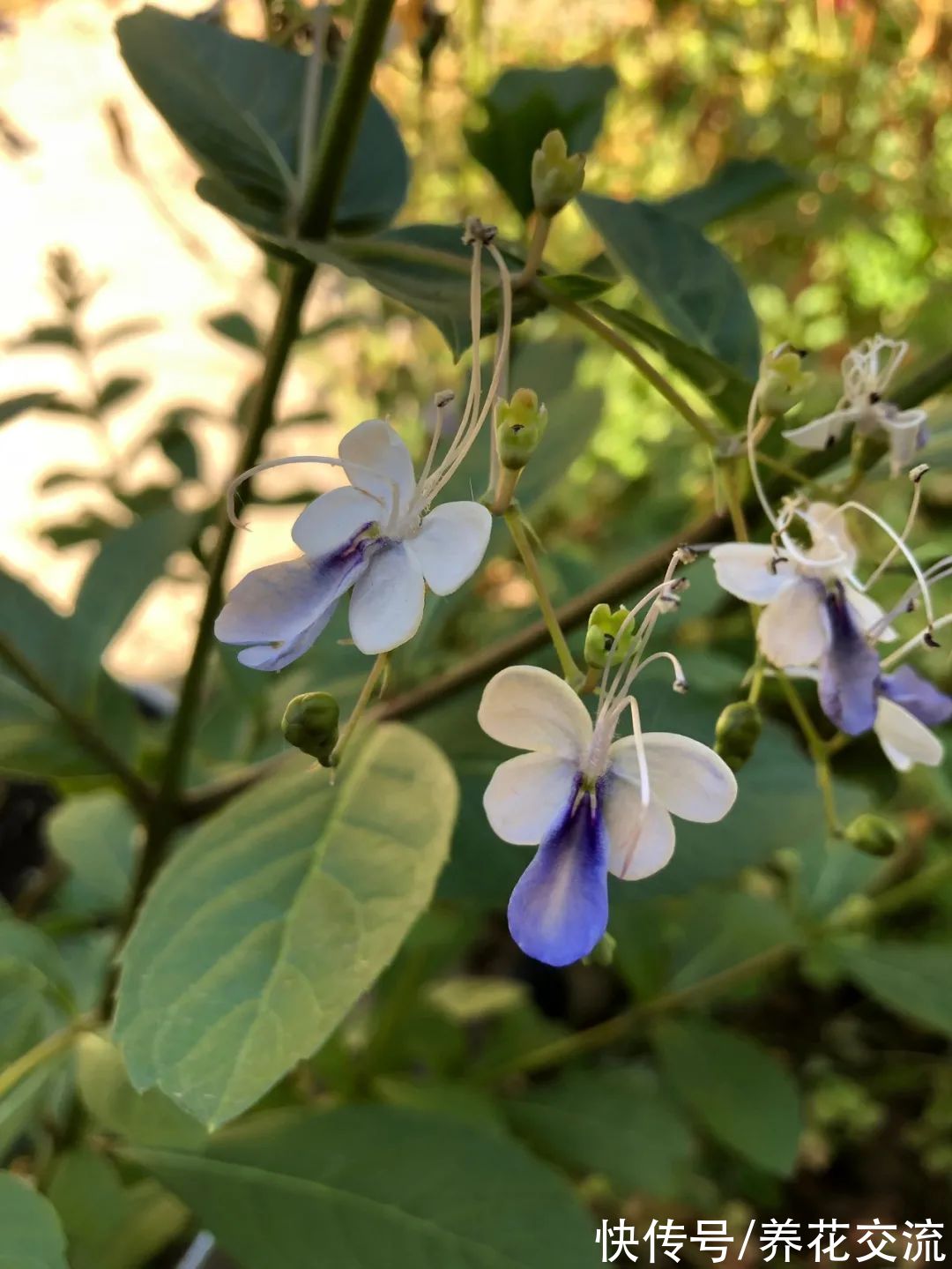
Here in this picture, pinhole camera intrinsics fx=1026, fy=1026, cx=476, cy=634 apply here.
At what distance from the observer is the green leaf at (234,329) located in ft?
2.34

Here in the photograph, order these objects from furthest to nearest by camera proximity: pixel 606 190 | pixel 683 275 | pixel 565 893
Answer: pixel 606 190, pixel 683 275, pixel 565 893

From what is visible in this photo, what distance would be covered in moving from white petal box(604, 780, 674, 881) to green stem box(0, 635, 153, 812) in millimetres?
276

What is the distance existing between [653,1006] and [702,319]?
439 millimetres

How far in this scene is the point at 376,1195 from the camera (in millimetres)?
400

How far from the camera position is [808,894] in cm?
64

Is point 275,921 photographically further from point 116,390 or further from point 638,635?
point 116,390

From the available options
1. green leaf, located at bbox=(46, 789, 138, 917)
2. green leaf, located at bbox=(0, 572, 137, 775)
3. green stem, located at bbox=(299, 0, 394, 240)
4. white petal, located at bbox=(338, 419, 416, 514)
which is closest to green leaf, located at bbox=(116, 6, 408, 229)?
green stem, located at bbox=(299, 0, 394, 240)

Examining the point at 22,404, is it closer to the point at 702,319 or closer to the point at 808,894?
the point at 702,319

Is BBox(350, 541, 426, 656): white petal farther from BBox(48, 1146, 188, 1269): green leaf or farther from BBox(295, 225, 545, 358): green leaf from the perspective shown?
BBox(48, 1146, 188, 1269): green leaf

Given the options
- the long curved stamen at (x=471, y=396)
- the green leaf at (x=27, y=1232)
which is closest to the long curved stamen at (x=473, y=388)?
the long curved stamen at (x=471, y=396)

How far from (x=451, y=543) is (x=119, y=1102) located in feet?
0.93

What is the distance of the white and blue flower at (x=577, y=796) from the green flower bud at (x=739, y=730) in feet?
0.11

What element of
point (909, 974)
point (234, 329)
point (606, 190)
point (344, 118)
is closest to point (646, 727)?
point (344, 118)

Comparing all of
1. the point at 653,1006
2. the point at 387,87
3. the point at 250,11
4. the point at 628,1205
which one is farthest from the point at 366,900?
the point at 387,87
